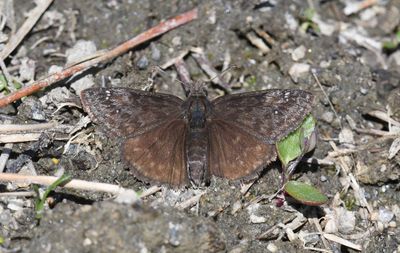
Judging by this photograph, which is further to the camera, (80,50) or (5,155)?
(80,50)

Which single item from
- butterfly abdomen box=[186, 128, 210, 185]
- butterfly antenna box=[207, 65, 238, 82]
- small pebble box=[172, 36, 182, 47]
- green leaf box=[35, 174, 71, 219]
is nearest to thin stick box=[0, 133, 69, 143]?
green leaf box=[35, 174, 71, 219]

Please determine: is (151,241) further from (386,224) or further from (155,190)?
(386,224)

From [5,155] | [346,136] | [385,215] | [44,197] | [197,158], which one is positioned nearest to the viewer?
[44,197]

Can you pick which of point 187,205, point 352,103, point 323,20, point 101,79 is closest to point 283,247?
point 187,205

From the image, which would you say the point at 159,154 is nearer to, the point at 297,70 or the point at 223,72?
the point at 223,72

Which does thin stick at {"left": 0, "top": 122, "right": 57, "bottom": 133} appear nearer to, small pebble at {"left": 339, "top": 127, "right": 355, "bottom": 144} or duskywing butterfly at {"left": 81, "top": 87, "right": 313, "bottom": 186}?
duskywing butterfly at {"left": 81, "top": 87, "right": 313, "bottom": 186}

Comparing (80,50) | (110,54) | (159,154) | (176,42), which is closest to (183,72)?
(176,42)

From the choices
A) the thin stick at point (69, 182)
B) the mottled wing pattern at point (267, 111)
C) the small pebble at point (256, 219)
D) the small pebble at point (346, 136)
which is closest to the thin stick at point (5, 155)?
the thin stick at point (69, 182)
